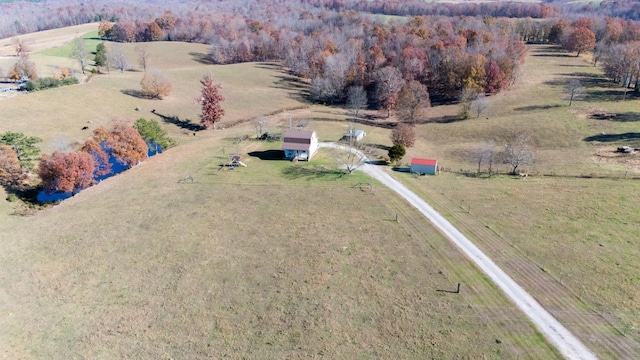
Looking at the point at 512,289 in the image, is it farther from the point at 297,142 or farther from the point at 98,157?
the point at 98,157

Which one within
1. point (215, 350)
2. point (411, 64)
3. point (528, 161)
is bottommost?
point (215, 350)

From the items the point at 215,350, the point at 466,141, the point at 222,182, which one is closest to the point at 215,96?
the point at 222,182

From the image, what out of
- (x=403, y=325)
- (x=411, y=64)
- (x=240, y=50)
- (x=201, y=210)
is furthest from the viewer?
(x=240, y=50)

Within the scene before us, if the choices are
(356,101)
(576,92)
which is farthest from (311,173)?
(576,92)

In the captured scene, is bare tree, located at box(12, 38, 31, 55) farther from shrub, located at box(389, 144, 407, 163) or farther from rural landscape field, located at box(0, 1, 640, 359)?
shrub, located at box(389, 144, 407, 163)

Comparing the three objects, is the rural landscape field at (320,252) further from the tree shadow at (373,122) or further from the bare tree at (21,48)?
the bare tree at (21,48)

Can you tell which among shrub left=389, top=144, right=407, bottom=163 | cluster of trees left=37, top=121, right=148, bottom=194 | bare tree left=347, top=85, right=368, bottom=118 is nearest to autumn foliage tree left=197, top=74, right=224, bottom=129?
cluster of trees left=37, top=121, right=148, bottom=194

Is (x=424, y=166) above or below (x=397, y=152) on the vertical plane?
below

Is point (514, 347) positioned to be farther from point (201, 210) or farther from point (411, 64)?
point (411, 64)
